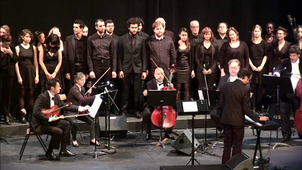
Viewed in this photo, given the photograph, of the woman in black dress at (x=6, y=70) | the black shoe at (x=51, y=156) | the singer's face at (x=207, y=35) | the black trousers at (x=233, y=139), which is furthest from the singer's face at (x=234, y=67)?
the woman in black dress at (x=6, y=70)

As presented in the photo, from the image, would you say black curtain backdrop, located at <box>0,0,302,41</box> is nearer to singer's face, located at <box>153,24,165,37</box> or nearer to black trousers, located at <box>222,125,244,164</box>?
singer's face, located at <box>153,24,165,37</box>

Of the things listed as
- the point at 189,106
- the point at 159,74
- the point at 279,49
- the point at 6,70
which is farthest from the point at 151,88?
the point at 279,49

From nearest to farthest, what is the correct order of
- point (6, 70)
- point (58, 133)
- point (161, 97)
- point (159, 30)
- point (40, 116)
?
point (40, 116)
point (58, 133)
point (161, 97)
point (6, 70)
point (159, 30)

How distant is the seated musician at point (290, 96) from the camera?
8695 mm

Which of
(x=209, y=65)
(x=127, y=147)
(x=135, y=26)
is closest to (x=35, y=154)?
(x=127, y=147)

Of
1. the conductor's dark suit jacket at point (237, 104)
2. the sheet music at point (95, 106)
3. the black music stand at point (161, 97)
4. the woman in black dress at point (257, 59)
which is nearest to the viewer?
the conductor's dark suit jacket at point (237, 104)

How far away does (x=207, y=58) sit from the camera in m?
9.67

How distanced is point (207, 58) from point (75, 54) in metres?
2.18

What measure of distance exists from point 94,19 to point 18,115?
215 centimetres

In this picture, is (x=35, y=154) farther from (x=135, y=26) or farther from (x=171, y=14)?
(x=171, y=14)

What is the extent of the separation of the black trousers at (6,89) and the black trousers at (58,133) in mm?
1624

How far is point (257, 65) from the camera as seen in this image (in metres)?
9.95

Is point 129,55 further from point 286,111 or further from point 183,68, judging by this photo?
point 286,111

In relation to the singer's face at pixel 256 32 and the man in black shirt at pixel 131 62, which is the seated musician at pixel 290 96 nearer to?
the singer's face at pixel 256 32
